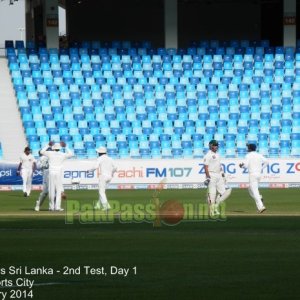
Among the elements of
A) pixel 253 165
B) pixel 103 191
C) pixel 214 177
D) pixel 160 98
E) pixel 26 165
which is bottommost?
pixel 26 165

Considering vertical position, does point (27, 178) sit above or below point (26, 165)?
below

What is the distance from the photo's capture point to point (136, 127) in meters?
50.9

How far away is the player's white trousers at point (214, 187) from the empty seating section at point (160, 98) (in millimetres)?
18319

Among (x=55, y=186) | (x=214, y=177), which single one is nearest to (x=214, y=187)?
(x=214, y=177)

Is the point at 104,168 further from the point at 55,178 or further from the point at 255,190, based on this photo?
the point at 255,190

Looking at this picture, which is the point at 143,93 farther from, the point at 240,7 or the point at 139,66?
the point at 240,7

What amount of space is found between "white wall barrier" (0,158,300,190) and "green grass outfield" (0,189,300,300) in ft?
49.1

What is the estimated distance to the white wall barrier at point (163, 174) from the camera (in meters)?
45.3

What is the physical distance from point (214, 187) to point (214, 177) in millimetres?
312

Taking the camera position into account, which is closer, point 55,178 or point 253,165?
point 253,165

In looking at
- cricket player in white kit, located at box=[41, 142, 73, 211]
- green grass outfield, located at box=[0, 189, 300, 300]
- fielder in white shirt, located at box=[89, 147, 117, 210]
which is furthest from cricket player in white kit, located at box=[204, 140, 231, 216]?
cricket player in white kit, located at box=[41, 142, 73, 211]

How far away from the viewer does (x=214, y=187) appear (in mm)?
30078

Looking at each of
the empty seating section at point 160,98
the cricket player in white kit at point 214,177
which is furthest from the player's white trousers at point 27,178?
the cricket player in white kit at point 214,177

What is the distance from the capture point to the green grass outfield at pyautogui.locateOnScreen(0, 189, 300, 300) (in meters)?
14.9
